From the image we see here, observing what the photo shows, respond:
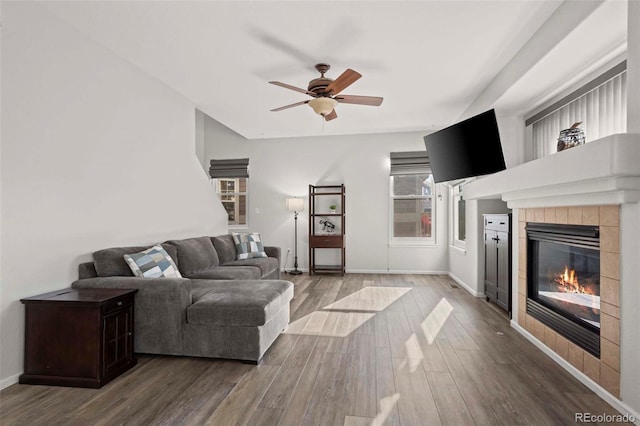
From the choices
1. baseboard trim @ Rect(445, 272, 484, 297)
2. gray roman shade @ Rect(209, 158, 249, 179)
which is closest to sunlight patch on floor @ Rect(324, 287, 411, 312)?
baseboard trim @ Rect(445, 272, 484, 297)

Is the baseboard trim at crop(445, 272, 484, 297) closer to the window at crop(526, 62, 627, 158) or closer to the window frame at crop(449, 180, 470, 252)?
the window frame at crop(449, 180, 470, 252)

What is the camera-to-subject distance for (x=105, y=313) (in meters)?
2.19

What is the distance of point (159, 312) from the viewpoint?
8.29 feet

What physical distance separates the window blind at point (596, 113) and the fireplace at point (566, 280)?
0.82 m

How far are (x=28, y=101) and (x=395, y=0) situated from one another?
2672mm

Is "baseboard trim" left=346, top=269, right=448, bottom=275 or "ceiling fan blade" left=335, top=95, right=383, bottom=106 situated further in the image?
"baseboard trim" left=346, top=269, right=448, bottom=275

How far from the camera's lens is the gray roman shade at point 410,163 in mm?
6168

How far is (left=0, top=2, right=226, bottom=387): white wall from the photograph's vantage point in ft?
7.28

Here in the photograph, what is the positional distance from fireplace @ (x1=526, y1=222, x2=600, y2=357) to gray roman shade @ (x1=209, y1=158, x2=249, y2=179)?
202 inches

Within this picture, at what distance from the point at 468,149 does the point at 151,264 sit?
11.3 ft

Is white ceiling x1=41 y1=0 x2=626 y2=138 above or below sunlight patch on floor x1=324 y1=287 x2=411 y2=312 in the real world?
above

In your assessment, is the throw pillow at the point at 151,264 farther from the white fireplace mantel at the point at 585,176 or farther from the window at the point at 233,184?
the window at the point at 233,184

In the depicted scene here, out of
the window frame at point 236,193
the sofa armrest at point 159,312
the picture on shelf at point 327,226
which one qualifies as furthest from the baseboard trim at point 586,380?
the window frame at point 236,193

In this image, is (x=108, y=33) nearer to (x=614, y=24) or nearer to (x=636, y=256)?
(x=614, y=24)
